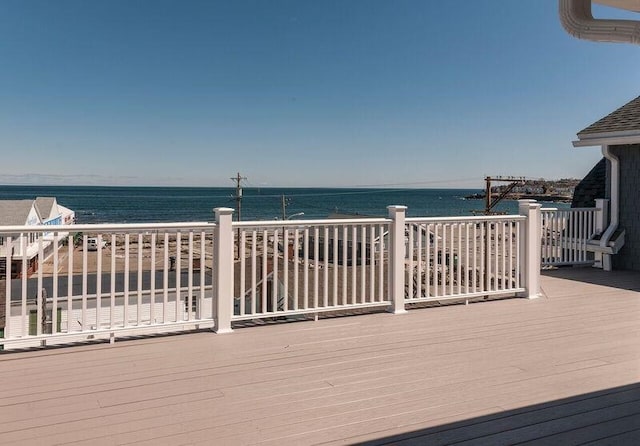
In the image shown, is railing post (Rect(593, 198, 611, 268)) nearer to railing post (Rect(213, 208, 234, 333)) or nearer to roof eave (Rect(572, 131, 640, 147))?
roof eave (Rect(572, 131, 640, 147))

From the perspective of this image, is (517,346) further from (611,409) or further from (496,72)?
(496,72)

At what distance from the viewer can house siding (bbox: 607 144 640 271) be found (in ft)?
23.2

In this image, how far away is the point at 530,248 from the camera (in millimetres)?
5055

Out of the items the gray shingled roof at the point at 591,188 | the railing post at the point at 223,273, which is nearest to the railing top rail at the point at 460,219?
the railing post at the point at 223,273

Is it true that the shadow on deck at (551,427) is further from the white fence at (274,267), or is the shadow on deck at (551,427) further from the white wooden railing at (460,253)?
the white wooden railing at (460,253)

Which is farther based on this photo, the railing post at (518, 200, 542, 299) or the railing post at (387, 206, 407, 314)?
the railing post at (518, 200, 542, 299)

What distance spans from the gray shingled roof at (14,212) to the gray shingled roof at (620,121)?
18.9 m

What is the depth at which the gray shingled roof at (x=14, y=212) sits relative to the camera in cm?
1802

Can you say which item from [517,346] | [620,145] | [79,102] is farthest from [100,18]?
[517,346]

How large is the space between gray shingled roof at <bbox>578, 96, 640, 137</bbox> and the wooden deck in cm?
406

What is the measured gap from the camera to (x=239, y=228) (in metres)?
3.87

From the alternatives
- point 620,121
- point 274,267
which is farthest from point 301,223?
point 620,121

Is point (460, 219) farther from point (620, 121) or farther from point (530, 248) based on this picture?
point (620, 121)

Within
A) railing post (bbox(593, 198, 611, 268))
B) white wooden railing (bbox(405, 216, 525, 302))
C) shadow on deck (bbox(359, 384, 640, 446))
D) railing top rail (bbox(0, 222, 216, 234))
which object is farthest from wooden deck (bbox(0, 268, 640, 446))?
railing post (bbox(593, 198, 611, 268))
